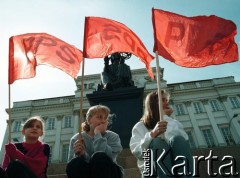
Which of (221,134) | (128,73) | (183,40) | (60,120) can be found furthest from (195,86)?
(183,40)

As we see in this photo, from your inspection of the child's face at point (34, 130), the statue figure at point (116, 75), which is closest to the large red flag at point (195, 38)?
the child's face at point (34, 130)

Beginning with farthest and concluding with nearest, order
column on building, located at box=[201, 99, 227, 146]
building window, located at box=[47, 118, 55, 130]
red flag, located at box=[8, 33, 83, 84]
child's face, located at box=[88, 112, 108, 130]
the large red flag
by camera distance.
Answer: building window, located at box=[47, 118, 55, 130]
column on building, located at box=[201, 99, 227, 146]
red flag, located at box=[8, 33, 83, 84]
the large red flag
child's face, located at box=[88, 112, 108, 130]

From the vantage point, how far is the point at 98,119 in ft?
9.78

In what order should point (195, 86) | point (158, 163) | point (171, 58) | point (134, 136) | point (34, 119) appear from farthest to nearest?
point (195, 86)
point (171, 58)
point (34, 119)
point (134, 136)
point (158, 163)

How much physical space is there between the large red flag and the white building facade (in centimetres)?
2849

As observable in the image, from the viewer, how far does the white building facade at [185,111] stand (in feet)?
106

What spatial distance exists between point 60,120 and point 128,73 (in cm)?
3095

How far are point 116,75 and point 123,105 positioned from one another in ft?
4.10

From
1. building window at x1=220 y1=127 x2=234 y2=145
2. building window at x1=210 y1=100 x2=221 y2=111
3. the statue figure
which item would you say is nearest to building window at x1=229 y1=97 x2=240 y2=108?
building window at x1=210 y1=100 x2=221 y2=111

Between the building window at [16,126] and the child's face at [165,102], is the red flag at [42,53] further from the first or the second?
the building window at [16,126]

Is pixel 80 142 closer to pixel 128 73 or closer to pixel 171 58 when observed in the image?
pixel 171 58

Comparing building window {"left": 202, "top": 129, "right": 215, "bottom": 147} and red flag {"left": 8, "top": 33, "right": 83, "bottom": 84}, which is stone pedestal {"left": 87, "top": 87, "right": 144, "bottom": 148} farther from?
building window {"left": 202, "top": 129, "right": 215, "bottom": 147}

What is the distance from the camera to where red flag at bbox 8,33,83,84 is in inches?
171

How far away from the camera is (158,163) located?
2311 millimetres
